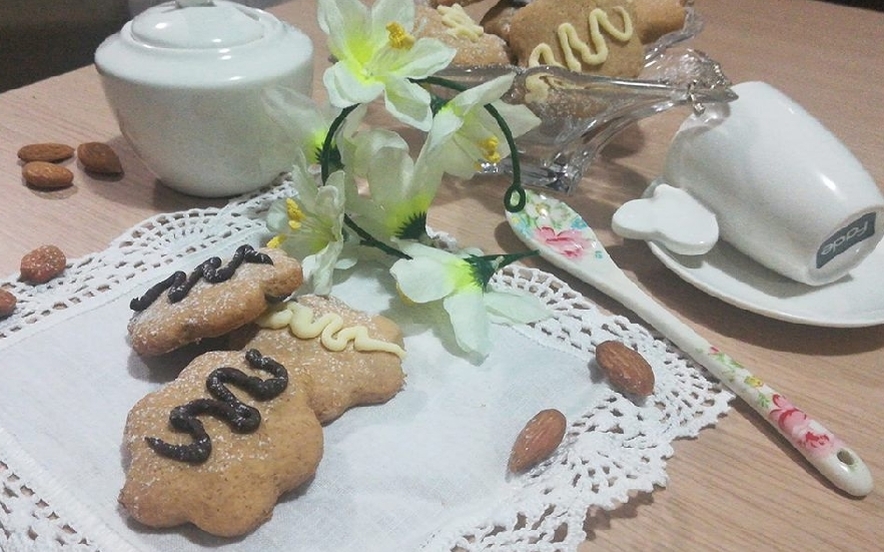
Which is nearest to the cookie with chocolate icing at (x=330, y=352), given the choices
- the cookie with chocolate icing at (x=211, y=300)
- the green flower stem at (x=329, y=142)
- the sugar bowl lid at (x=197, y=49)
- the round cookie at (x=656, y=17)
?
the cookie with chocolate icing at (x=211, y=300)

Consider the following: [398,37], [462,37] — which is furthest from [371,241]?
[462,37]

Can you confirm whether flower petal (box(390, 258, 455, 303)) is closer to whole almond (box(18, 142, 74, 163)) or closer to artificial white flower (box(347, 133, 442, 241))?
artificial white flower (box(347, 133, 442, 241))

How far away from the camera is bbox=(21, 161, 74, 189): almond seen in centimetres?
70

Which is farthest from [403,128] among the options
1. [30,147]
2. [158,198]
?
[30,147]

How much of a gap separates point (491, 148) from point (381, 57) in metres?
0.11

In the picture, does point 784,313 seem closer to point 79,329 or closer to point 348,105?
point 348,105

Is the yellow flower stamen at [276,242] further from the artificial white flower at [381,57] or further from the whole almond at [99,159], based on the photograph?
the whole almond at [99,159]

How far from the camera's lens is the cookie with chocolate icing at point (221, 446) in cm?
38

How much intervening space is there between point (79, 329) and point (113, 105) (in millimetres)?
229

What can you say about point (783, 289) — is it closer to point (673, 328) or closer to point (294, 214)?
point (673, 328)

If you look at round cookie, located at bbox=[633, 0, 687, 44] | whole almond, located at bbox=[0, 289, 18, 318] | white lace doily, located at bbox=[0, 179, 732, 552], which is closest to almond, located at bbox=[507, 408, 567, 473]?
white lace doily, located at bbox=[0, 179, 732, 552]

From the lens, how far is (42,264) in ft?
1.86

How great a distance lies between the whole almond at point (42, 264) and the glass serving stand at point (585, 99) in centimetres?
36

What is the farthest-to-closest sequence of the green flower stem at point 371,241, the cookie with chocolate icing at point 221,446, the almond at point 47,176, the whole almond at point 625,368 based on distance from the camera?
1. the almond at point 47,176
2. the green flower stem at point 371,241
3. the whole almond at point 625,368
4. the cookie with chocolate icing at point 221,446
